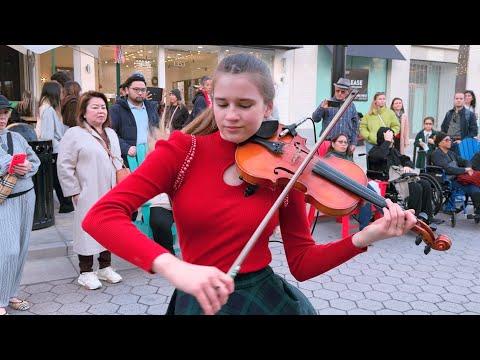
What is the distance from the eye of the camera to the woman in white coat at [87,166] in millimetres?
4348

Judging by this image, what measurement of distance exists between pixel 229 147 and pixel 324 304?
298cm

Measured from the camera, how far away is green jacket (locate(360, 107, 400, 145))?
8133 mm

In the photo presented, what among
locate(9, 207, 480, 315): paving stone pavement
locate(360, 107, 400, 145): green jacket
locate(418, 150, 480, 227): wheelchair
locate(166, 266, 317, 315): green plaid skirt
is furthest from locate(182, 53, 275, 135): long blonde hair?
locate(360, 107, 400, 145): green jacket

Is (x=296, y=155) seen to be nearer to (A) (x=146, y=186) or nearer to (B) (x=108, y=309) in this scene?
(A) (x=146, y=186)

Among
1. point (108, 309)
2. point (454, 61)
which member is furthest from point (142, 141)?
point (454, 61)

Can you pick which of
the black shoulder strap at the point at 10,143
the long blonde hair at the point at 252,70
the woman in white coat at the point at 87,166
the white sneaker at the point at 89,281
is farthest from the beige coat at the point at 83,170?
the long blonde hair at the point at 252,70

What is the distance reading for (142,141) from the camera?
18.8ft

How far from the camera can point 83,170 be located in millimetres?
4379

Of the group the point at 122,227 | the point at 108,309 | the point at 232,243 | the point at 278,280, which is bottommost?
the point at 108,309

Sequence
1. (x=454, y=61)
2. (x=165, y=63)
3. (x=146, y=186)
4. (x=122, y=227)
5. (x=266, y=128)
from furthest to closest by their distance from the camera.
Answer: (x=454, y=61)
(x=165, y=63)
(x=266, y=128)
(x=146, y=186)
(x=122, y=227)

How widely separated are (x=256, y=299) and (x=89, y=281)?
10.7ft

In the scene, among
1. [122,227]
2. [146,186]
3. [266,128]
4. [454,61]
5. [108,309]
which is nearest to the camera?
[122,227]

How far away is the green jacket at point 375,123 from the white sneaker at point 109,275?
495 centimetres

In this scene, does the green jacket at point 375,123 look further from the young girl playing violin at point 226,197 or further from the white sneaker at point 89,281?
the young girl playing violin at point 226,197
